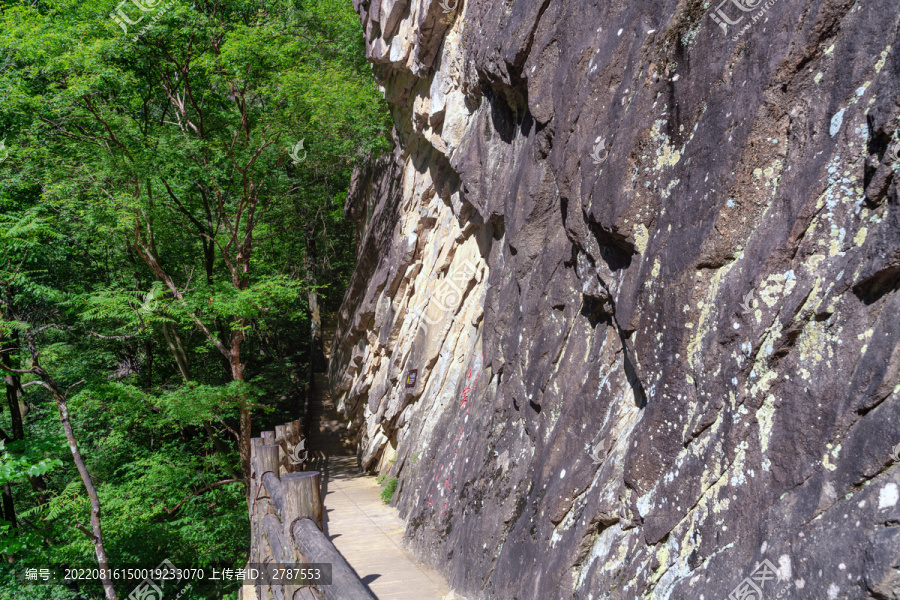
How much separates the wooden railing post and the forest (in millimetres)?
6592

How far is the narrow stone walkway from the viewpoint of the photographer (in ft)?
19.5

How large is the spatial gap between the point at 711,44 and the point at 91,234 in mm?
12007

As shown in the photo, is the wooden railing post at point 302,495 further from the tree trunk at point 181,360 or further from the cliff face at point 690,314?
the tree trunk at point 181,360

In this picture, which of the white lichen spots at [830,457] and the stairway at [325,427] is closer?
the white lichen spots at [830,457]

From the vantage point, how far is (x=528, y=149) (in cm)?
622

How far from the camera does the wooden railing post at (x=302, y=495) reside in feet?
10.9

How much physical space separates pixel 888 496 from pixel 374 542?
682 centimetres

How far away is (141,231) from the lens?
11.5m

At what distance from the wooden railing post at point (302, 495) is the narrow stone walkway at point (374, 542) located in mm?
2832

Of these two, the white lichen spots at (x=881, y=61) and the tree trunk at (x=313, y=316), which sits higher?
the white lichen spots at (x=881, y=61)

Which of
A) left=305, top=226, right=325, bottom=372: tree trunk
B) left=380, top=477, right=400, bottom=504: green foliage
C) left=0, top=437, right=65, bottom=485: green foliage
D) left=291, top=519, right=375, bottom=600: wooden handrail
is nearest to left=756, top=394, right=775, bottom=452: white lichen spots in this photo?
left=291, top=519, right=375, bottom=600: wooden handrail

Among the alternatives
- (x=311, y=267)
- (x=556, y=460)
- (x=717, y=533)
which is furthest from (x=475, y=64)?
(x=311, y=267)

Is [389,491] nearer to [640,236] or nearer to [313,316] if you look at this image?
[640,236]

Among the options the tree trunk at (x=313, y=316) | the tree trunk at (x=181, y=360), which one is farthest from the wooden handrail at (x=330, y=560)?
the tree trunk at (x=313, y=316)
